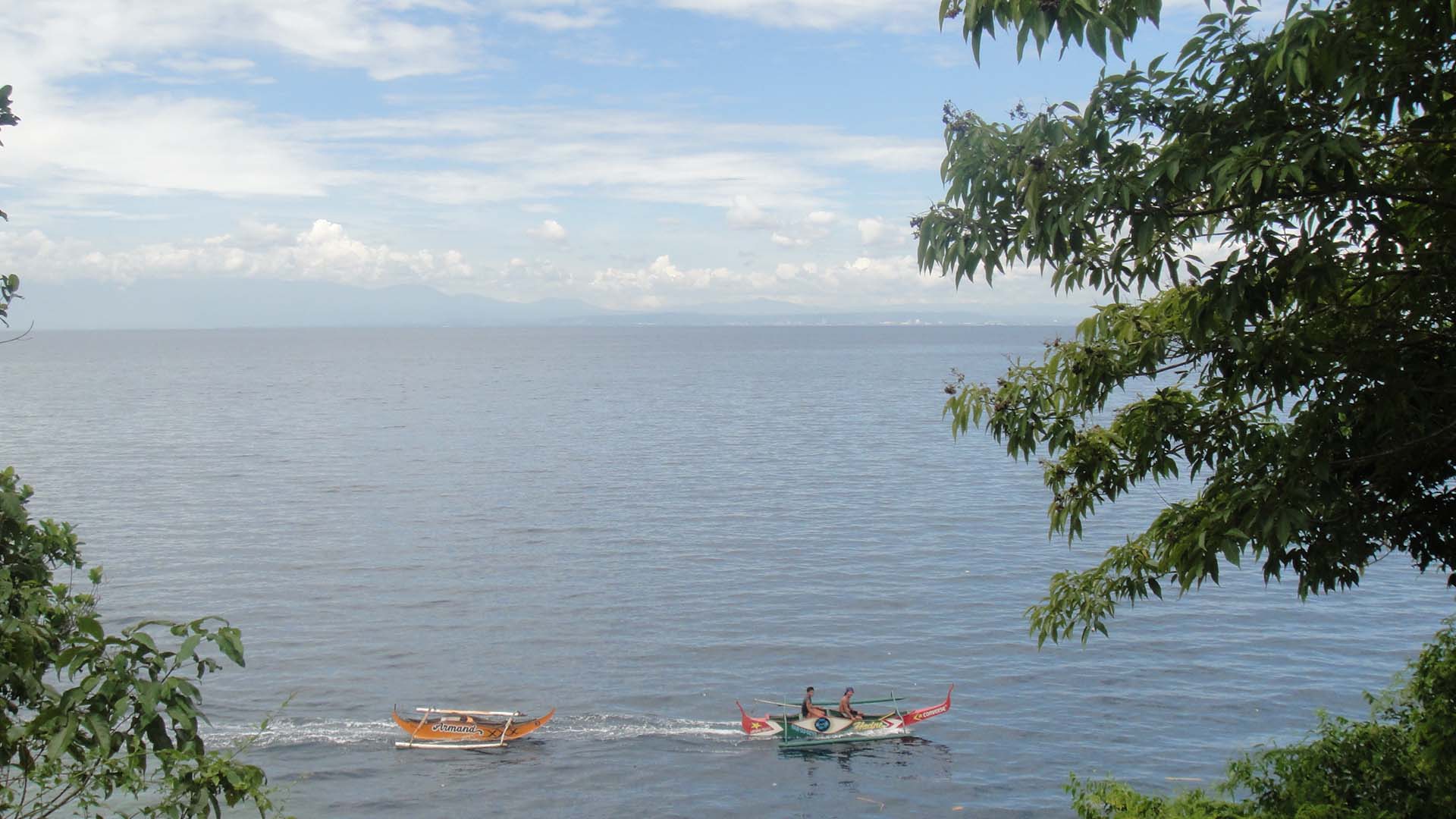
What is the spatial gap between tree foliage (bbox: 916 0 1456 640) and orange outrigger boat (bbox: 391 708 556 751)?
2286 cm

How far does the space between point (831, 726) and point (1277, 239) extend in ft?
77.7

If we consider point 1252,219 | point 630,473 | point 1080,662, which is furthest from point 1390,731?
point 630,473

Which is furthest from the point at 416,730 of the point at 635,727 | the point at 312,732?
the point at 635,727

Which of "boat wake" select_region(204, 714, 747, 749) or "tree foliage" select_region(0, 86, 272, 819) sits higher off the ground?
"tree foliage" select_region(0, 86, 272, 819)

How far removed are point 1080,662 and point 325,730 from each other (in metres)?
20.9

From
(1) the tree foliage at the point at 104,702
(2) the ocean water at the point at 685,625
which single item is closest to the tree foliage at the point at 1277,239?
(1) the tree foliage at the point at 104,702

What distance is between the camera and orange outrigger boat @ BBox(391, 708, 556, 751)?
29062mm

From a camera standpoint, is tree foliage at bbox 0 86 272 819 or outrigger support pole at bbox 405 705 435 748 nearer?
tree foliage at bbox 0 86 272 819

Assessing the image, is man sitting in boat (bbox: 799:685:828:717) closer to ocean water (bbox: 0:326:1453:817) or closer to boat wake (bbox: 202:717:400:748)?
ocean water (bbox: 0:326:1453:817)

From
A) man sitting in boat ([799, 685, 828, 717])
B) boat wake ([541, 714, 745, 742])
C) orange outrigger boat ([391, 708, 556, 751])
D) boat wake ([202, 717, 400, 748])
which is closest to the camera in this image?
boat wake ([202, 717, 400, 748])

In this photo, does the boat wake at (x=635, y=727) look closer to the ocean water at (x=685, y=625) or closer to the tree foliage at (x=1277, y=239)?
the ocean water at (x=685, y=625)

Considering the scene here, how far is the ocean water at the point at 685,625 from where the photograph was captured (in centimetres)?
2752

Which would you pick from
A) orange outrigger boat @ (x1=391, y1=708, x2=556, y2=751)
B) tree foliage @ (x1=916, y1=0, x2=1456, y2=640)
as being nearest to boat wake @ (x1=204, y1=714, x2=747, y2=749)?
orange outrigger boat @ (x1=391, y1=708, x2=556, y2=751)

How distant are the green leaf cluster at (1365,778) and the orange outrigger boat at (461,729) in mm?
19275
